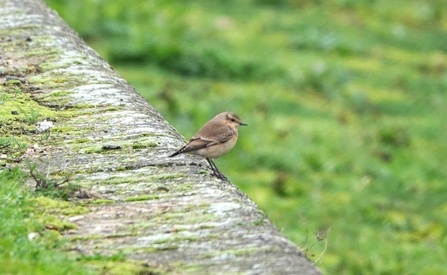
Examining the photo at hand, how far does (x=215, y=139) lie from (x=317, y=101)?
7.71 meters

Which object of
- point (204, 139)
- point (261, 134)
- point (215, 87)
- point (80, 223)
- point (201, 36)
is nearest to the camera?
point (80, 223)

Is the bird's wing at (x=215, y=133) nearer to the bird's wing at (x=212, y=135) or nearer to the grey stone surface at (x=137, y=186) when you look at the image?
the bird's wing at (x=212, y=135)

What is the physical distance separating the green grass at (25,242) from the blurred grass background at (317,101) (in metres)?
4.45

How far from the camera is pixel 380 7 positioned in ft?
63.2

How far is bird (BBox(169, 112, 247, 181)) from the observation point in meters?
5.64

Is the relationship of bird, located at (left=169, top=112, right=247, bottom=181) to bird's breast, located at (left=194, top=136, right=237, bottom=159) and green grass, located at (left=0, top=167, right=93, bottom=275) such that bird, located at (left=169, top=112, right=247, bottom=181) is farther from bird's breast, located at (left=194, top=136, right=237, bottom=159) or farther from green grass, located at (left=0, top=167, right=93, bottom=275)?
green grass, located at (left=0, top=167, right=93, bottom=275)

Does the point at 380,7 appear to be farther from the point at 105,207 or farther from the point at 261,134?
the point at 105,207

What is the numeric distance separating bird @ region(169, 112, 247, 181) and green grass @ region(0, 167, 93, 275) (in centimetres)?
132

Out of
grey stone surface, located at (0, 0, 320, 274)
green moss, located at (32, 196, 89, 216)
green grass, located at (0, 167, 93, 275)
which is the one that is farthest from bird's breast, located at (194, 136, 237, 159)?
green grass, located at (0, 167, 93, 275)

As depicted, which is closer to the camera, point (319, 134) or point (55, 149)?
point (55, 149)

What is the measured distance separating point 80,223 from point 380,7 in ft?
52.3

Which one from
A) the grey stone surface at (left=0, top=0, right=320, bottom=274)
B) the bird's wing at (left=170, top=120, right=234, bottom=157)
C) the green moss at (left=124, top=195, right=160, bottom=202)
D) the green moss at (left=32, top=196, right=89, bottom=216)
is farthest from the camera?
the bird's wing at (left=170, top=120, right=234, bottom=157)

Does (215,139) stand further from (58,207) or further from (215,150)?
(58,207)

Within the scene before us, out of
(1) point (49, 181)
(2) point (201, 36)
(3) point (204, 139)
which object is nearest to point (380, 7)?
(2) point (201, 36)
